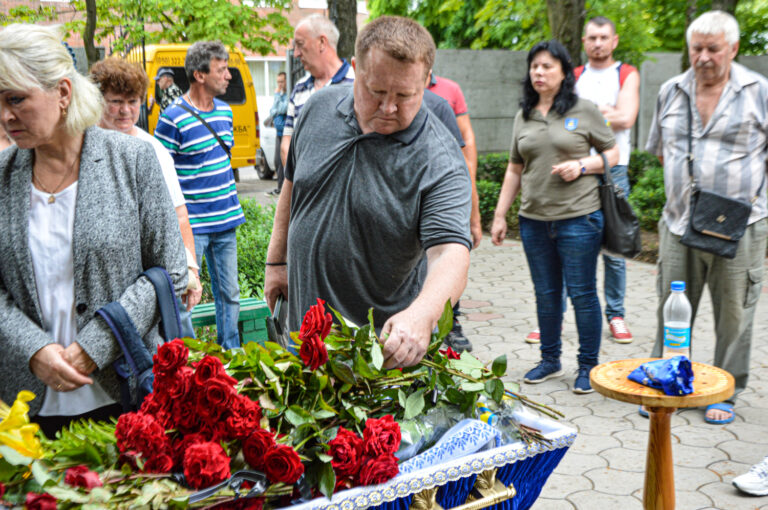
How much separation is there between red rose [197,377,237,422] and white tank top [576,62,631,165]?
5.18 metres

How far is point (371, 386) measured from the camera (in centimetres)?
191

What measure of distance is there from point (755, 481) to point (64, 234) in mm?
3207

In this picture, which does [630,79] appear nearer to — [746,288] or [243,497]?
[746,288]

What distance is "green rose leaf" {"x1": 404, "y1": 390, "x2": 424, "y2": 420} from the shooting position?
186 centimetres

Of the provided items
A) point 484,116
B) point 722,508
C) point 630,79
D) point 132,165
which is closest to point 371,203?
point 132,165

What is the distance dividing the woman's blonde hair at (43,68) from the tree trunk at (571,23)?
822cm

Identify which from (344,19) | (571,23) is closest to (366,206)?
(344,19)

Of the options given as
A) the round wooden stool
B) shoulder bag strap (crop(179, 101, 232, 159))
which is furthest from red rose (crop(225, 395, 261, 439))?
shoulder bag strap (crop(179, 101, 232, 159))

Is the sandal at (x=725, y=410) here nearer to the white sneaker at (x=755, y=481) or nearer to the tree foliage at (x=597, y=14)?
the white sneaker at (x=755, y=481)

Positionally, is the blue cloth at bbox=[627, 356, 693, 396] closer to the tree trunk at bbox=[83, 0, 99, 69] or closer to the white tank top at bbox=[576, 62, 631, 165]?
the white tank top at bbox=[576, 62, 631, 165]

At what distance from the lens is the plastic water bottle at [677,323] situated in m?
3.83

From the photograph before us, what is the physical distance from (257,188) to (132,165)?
15154mm

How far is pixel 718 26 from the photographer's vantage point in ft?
13.5

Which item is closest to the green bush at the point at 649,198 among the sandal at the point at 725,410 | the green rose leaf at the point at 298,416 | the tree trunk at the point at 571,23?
the tree trunk at the point at 571,23
